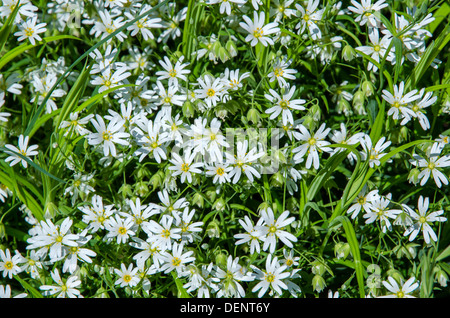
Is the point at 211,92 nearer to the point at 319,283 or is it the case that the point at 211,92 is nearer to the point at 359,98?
the point at 359,98

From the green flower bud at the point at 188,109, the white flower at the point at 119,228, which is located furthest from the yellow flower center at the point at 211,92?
the white flower at the point at 119,228

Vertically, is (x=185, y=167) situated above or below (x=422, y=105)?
below

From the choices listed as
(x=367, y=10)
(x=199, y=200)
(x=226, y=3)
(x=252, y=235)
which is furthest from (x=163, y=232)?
(x=367, y=10)

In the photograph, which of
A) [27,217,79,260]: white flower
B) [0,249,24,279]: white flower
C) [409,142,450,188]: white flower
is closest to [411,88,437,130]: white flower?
[409,142,450,188]: white flower

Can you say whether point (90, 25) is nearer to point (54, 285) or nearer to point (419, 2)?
point (54, 285)

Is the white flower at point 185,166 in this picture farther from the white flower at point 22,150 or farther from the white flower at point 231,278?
the white flower at point 22,150
